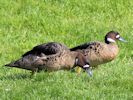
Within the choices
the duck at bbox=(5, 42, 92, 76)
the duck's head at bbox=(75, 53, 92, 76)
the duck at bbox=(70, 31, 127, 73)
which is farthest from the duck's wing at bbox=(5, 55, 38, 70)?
the duck at bbox=(70, 31, 127, 73)

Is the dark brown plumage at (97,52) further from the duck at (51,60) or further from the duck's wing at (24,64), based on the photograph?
the duck's wing at (24,64)

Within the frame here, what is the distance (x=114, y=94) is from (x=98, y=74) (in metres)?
1.37

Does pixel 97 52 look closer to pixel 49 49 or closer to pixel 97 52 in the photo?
pixel 97 52

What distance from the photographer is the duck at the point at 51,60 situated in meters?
9.97

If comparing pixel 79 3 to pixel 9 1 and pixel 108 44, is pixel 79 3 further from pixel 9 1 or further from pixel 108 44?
pixel 108 44

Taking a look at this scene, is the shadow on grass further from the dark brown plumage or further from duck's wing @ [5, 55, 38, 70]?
the dark brown plumage

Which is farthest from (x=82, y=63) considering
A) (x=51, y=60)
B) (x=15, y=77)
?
Result: (x=15, y=77)

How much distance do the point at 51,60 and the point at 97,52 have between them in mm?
1535

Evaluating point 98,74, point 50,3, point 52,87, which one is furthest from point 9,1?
point 52,87

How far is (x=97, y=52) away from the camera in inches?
440

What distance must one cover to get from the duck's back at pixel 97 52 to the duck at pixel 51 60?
0.84 m

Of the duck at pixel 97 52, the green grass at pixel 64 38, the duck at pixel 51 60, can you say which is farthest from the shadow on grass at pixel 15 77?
the duck at pixel 97 52

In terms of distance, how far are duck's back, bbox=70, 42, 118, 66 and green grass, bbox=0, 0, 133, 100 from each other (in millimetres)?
196

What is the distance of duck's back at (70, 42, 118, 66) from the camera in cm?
1111
